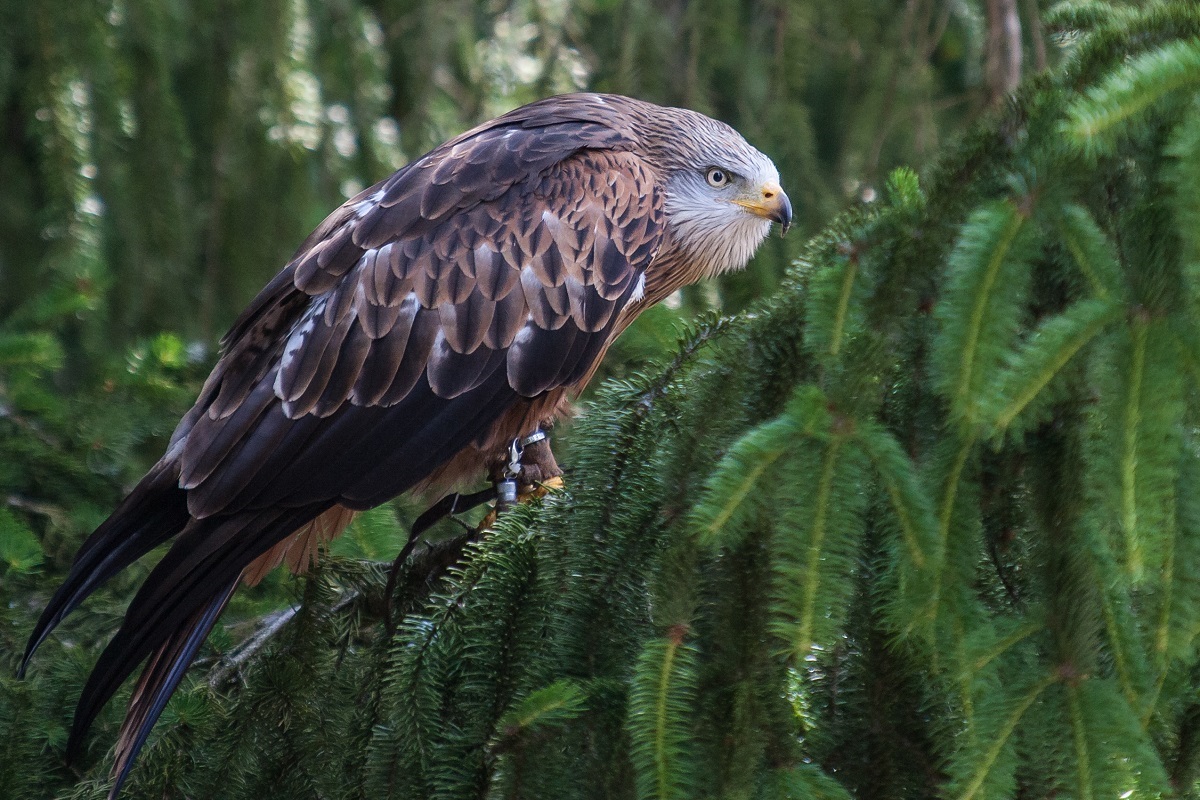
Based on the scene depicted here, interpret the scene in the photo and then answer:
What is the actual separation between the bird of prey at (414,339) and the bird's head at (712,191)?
0.01 m

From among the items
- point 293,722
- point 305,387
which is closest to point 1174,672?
point 293,722

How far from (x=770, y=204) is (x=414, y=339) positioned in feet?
4.26

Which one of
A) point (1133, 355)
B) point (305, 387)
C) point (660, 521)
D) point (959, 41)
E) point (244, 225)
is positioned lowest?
point (660, 521)

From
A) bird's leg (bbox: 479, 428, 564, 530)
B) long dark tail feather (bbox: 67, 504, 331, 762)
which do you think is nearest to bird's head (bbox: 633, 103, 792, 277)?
bird's leg (bbox: 479, 428, 564, 530)

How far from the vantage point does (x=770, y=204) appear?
369 centimetres

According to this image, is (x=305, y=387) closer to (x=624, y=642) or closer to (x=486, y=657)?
(x=486, y=657)

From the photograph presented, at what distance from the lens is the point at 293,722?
2355 mm

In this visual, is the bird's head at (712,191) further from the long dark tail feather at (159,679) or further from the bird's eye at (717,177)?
the long dark tail feather at (159,679)

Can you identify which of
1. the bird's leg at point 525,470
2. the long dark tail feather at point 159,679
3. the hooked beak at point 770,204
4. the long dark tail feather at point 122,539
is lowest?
the long dark tail feather at point 159,679

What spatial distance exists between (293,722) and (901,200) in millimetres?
1609

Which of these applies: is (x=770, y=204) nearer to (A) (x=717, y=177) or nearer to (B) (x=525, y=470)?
(A) (x=717, y=177)

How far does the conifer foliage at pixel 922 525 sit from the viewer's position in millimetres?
1392

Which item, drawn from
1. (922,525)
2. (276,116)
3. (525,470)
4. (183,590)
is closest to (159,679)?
(183,590)

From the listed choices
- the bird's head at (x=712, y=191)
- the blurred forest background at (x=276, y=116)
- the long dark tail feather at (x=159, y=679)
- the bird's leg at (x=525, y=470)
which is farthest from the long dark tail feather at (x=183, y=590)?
the bird's head at (x=712, y=191)
